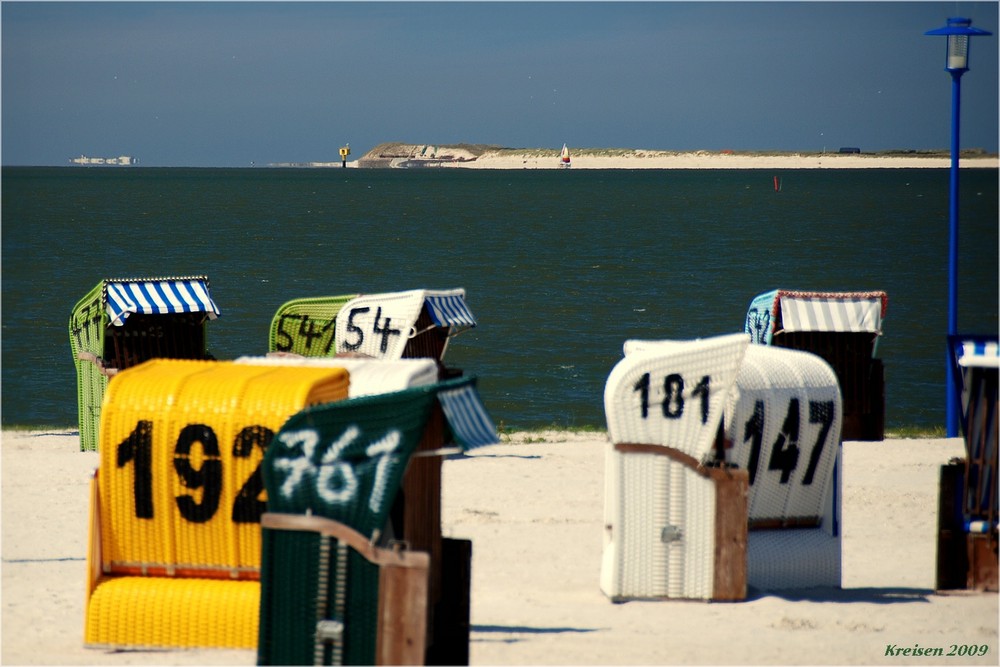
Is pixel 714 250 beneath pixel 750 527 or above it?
above

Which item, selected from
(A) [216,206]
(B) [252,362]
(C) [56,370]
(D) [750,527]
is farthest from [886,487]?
(A) [216,206]

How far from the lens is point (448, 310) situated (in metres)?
19.3

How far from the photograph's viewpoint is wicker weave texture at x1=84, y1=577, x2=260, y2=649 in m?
8.38

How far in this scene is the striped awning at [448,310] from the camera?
1892 centimetres

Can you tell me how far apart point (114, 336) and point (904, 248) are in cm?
6474

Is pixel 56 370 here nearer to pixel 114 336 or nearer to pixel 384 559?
pixel 114 336

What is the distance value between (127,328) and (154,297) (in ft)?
1.92

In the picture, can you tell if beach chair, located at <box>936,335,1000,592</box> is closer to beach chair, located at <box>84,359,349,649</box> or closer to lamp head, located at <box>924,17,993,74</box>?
beach chair, located at <box>84,359,349,649</box>

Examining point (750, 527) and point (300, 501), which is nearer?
point (300, 501)

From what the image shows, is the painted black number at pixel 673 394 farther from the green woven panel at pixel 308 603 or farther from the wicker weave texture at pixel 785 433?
the green woven panel at pixel 308 603

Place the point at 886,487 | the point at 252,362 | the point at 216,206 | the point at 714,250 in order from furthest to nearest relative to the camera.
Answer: the point at 216,206 < the point at 714,250 < the point at 886,487 < the point at 252,362

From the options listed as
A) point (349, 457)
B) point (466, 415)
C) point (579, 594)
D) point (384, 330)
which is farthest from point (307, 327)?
point (349, 457)

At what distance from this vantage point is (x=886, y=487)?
14.9 m

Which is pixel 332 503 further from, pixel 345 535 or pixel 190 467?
pixel 190 467
